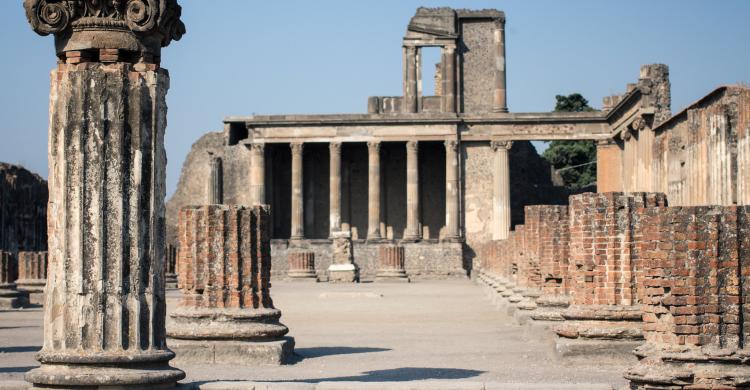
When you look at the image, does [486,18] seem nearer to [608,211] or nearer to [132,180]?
[608,211]

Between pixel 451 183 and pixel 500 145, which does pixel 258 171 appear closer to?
pixel 451 183

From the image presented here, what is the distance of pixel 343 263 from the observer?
39.6 m

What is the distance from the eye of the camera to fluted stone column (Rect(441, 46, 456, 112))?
50.1 metres

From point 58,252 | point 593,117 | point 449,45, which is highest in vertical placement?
point 449,45

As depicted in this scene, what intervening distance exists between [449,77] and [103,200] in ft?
141

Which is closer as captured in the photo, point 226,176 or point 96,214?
point 96,214

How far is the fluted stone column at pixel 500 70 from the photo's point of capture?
4962 cm

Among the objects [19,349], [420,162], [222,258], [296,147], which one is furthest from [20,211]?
[222,258]

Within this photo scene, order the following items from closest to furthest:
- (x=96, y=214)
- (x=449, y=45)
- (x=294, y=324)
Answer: (x=96, y=214), (x=294, y=324), (x=449, y=45)

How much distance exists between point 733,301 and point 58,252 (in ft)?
14.6

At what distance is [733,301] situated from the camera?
8367 millimetres

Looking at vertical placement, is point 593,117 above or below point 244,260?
above

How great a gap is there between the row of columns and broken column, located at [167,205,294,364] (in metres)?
34.6

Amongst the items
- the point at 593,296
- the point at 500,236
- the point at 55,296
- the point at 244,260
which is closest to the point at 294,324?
the point at 244,260
